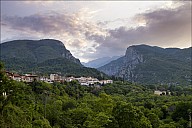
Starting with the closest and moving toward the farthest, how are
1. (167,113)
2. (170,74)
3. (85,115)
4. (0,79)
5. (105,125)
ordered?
1. (0,79)
2. (105,125)
3. (85,115)
4. (167,113)
5. (170,74)

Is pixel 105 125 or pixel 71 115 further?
pixel 71 115

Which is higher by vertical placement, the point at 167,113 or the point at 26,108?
the point at 26,108

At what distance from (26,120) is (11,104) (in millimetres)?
2191

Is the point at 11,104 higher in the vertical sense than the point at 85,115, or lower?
higher

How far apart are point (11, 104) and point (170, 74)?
167 m

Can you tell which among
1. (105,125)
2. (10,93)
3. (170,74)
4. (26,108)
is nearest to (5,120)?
(10,93)

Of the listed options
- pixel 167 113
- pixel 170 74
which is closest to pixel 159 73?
pixel 170 74

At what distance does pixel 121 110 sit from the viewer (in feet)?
103

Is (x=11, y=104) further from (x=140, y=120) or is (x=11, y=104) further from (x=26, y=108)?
(x=140, y=120)

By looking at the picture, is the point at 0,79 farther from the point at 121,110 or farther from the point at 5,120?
the point at 121,110

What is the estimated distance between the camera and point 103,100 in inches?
1485

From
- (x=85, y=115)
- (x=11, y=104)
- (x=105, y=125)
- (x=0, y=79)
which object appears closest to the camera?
(x=0, y=79)

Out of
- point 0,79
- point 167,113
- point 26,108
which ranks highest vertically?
point 0,79

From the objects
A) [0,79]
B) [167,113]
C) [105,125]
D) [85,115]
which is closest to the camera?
[0,79]
